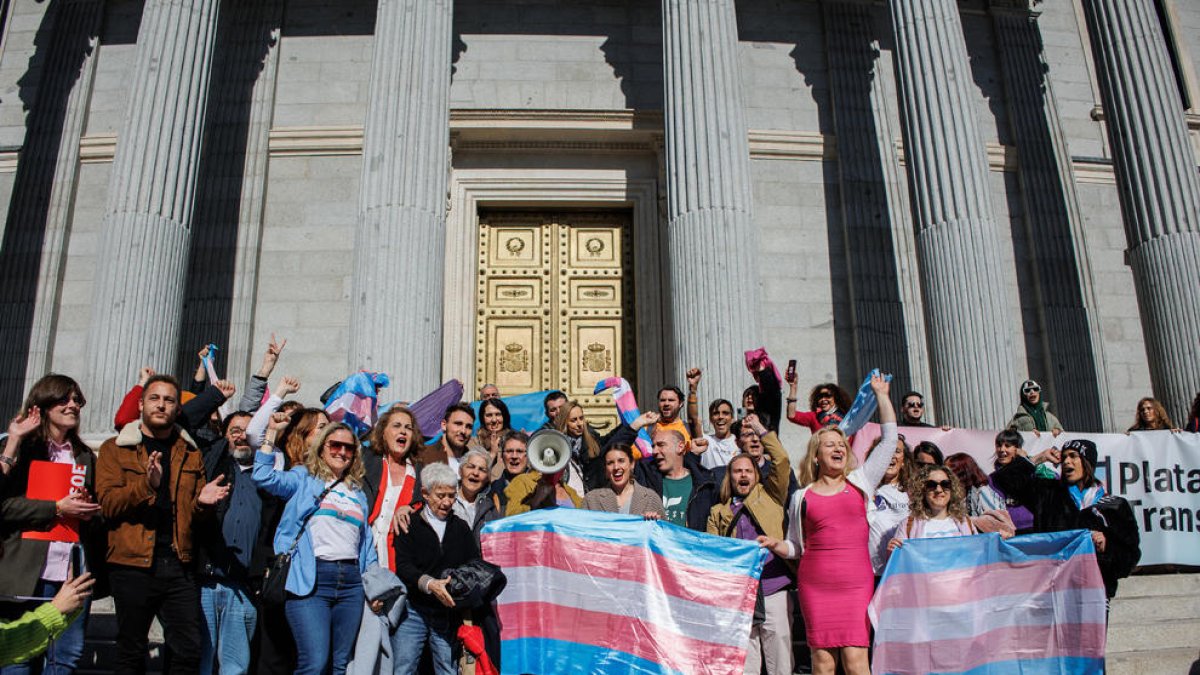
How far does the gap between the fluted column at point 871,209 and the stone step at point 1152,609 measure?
6.72 m

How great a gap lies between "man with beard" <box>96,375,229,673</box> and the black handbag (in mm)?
543

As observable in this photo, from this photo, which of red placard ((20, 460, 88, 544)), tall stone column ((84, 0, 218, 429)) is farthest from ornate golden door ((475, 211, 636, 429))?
red placard ((20, 460, 88, 544))

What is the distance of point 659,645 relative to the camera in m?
6.02

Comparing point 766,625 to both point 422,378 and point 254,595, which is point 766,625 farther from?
point 422,378

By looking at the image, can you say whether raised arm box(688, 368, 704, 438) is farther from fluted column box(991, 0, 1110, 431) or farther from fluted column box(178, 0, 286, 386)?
fluted column box(991, 0, 1110, 431)

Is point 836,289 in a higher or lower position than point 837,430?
higher

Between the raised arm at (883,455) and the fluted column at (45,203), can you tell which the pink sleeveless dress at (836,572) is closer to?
the raised arm at (883,455)

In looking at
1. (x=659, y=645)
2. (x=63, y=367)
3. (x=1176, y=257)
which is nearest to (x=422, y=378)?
(x=659, y=645)

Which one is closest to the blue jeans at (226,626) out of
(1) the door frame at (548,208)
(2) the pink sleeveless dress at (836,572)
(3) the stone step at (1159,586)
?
(2) the pink sleeveless dress at (836,572)

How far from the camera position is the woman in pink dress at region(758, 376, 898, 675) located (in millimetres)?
5461

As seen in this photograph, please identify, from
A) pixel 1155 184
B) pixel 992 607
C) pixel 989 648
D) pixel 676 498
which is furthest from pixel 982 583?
pixel 1155 184

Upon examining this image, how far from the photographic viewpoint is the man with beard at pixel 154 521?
512 cm

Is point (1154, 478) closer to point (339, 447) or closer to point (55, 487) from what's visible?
point (339, 447)

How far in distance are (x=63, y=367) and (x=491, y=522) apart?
11921mm
